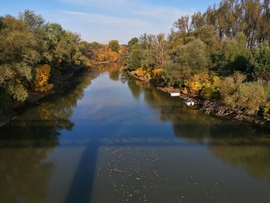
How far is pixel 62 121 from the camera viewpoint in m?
26.6

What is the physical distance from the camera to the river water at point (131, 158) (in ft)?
45.3

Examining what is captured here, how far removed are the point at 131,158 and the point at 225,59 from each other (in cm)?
3035

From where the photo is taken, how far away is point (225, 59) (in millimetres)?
41531

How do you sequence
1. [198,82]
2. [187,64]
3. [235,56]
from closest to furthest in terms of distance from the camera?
[198,82], [187,64], [235,56]

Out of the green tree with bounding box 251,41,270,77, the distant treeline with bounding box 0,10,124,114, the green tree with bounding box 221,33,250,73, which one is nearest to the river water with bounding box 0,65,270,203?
the distant treeline with bounding box 0,10,124,114

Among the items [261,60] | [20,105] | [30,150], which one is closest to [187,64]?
[261,60]

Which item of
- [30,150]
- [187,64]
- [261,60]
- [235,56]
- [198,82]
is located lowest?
[30,150]

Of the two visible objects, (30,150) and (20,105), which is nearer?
(30,150)

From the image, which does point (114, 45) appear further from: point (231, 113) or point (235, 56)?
point (231, 113)

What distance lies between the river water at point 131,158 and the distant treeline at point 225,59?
3.33m

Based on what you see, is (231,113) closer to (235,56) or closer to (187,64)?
(187,64)

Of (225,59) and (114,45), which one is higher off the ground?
(114,45)

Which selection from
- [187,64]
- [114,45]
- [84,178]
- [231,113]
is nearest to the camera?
[84,178]

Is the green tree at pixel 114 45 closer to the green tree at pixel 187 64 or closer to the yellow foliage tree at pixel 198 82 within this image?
the green tree at pixel 187 64
